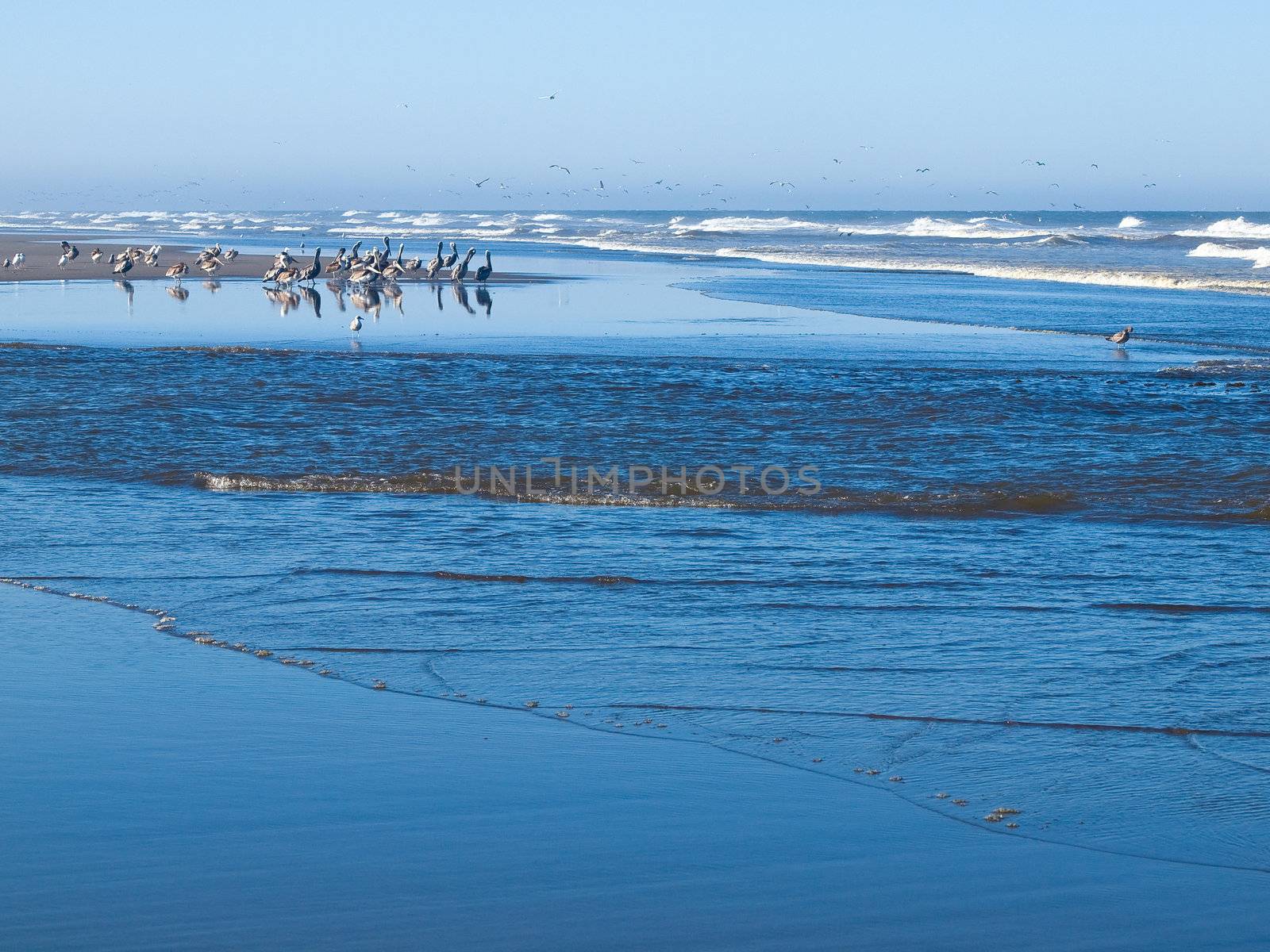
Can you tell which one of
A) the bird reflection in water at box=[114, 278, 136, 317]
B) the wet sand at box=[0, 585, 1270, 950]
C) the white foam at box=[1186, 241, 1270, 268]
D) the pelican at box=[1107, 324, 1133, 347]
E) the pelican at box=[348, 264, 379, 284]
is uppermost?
the white foam at box=[1186, 241, 1270, 268]

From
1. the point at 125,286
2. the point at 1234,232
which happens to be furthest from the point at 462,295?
the point at 1234,232

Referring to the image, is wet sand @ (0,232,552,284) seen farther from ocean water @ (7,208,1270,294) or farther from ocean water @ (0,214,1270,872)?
ocean water @ (0,214,1270,872)

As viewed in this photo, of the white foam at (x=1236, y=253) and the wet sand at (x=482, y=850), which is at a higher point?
the white foam at (x=1236, y=253)

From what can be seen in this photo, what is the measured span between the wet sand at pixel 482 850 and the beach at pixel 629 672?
13mm

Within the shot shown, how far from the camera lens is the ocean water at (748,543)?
4.64 meters

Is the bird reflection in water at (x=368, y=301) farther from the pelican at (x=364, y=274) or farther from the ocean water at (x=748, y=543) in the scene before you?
the ocean water at (x=748, y=543)

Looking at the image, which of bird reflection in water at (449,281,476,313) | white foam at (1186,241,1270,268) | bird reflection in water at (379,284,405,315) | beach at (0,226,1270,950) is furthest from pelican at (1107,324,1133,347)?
white foam at (1186,241,1270,268)

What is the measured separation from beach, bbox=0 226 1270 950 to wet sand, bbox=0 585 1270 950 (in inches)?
0.5

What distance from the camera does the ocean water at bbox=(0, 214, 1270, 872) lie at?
464 centimetres

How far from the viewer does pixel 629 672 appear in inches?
206

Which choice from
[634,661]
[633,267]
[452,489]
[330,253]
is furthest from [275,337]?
[330,253]

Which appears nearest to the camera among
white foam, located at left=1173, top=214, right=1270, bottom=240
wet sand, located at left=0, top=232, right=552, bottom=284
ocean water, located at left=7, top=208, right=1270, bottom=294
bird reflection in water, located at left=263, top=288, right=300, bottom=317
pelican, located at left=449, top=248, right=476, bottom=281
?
bird reflection in water, located at left=263, top=288, right=300, bottom=317

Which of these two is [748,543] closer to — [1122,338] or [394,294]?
[1122,338]

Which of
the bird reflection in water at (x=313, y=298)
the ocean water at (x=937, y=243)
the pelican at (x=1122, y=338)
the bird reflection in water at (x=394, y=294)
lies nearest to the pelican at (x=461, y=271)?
the bird reflection in water at (x=394, y=294)
